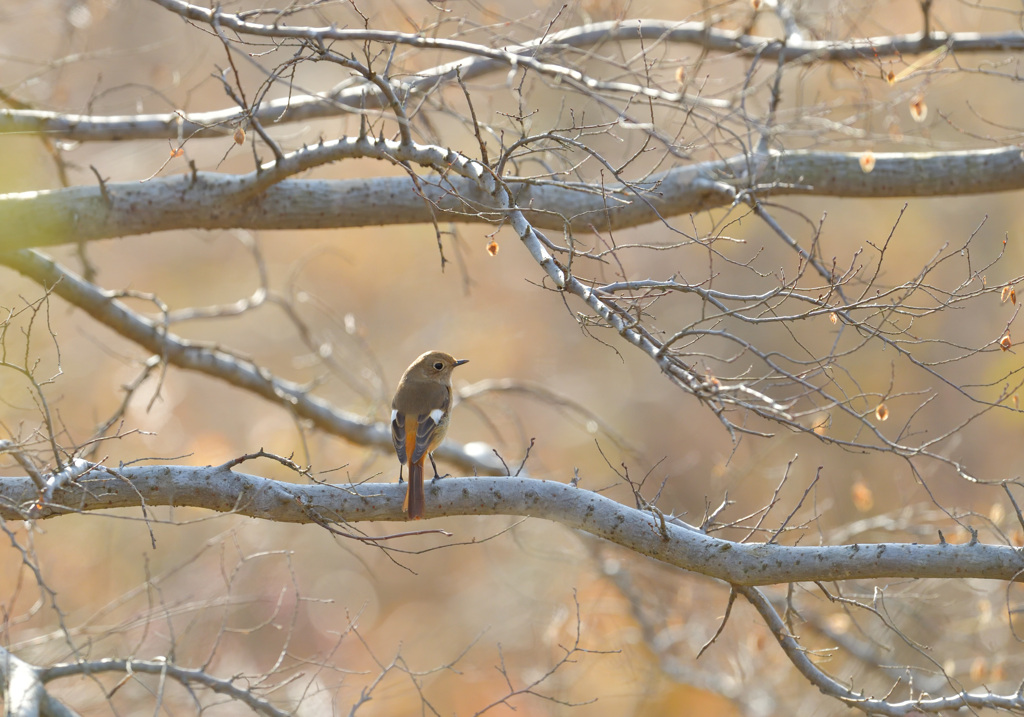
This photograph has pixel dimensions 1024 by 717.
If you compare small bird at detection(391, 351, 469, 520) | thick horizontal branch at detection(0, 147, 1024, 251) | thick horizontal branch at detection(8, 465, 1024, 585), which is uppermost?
thick horizontal branch at detection(0, 147, 1024, 251)

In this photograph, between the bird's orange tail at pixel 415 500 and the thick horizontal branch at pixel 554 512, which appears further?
the bird's orange tail at pixel 415 500

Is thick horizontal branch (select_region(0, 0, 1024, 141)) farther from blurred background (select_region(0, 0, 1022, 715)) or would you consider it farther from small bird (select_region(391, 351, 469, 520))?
blurred background (select_region(0, 0, 1022, 715))

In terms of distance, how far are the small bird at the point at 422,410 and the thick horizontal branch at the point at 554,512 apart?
0.60 meters

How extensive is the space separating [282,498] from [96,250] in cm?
1350

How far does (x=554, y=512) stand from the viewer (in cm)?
409

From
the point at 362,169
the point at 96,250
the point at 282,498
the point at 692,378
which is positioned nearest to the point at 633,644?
the point at 282,498

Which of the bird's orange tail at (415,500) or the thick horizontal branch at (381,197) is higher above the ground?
the thick horizontal branch at (381,197)

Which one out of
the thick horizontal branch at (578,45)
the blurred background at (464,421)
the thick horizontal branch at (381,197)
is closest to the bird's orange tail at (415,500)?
the thick horizontal branch at (381,197)

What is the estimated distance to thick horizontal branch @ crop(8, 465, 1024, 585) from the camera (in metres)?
3.77

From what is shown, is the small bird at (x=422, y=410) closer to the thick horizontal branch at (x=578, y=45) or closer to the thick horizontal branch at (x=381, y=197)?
the thick horizontal branch at (x=381, y=197)

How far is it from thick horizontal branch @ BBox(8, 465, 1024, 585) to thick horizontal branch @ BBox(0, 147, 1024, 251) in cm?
203

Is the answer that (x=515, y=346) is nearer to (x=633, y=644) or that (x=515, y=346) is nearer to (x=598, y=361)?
(x=598, y=361)

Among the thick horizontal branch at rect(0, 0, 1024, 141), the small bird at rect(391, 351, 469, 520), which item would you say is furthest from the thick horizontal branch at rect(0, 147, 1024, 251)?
A: the small bird at rect(391, 351, 469, 520)

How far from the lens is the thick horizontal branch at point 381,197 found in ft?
18.6
